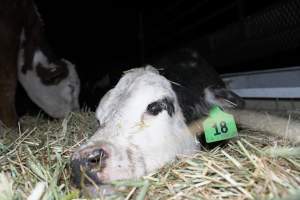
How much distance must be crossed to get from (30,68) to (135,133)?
4.80m

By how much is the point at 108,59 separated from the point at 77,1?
196 centimetres

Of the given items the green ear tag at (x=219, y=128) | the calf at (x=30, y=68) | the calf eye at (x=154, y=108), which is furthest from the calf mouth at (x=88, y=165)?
the calf at (x=30, y=68)

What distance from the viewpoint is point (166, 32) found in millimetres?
9578

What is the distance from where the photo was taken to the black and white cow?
8.29ft

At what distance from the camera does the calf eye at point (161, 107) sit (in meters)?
3.09

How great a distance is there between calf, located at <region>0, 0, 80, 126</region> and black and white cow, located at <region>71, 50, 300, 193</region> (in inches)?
124

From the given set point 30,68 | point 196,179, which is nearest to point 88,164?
point 196,179

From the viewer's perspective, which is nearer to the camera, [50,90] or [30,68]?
[30,68]

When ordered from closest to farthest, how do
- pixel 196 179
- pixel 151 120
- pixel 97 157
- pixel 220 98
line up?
pixel 196 179, pixel 97 157, pixel 151 120, pixel 220 98

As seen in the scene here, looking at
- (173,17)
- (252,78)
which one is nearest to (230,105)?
(252,78)

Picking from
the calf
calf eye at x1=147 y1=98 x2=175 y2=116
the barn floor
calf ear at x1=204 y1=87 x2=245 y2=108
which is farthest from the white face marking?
the barn floor

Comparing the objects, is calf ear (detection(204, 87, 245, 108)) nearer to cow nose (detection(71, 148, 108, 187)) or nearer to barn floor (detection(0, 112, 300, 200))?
barn floor (detection(0, 112, 300, 200))

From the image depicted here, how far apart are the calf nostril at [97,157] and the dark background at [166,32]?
10.4 feet

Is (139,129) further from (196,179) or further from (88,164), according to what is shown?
(196,179)
